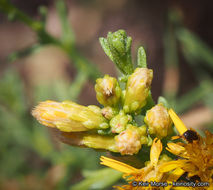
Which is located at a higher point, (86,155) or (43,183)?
(86,155)

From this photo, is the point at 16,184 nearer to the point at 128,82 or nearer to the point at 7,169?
the point at 7,169

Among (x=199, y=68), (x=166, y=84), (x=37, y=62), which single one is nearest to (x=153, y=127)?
(x=199, y=68)

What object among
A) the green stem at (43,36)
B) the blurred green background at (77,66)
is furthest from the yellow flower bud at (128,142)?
the green stem at (43,36)

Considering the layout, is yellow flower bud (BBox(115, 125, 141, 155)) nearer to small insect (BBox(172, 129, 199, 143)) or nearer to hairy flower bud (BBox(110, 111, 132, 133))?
hairy flower bud (BBox(110, 111, 132, 133))

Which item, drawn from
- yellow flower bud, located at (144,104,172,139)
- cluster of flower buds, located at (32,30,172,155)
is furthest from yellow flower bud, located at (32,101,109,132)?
yellow flower bud, located at (144,104,172,139)

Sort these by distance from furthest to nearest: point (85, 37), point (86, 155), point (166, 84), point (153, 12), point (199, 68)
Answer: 1. point (85, 37)
2. point (153, 12)
3. point (166, 84)
4. point (199, 68)
5. point (86, 155)

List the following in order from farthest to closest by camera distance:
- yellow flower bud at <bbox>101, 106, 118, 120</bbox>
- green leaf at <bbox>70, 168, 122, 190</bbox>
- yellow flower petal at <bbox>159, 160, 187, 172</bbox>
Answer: green leaf at <bbox>70, 168, 122, 190</bbox> → yellow flower bud at <bbox>101, 106, 118, 120</bbox> → yellow flower petal at <bbox>159, 160, 187, 172</bbox>

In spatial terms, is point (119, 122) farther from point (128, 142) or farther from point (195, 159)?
point (195, 159)
